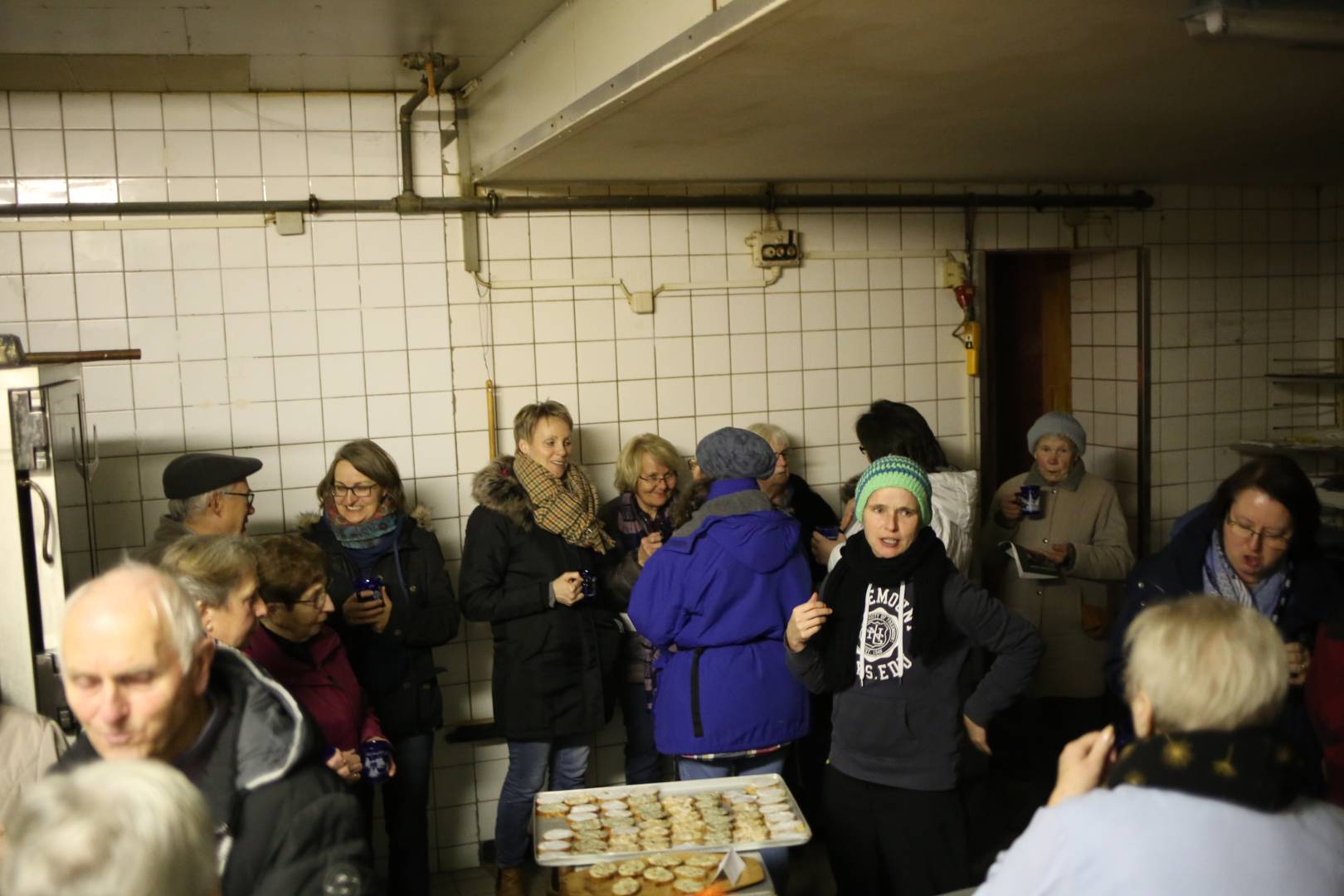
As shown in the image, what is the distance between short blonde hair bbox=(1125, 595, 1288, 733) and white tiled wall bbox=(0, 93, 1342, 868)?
9.52ft

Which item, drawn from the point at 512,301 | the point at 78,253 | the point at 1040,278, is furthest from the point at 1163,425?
the point at 78,253

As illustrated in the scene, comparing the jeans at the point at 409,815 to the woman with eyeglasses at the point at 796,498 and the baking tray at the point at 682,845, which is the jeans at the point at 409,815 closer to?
the baking tray at the point at 682,845

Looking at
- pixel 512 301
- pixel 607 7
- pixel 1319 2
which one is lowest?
pixel 512 301

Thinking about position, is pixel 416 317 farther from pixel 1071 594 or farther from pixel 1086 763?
pixel 1086 763

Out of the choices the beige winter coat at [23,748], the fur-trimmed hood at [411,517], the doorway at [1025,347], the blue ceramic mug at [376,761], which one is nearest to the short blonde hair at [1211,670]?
the blue ceramic mug at [376,761]

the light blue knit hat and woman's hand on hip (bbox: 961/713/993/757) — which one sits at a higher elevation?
the light blue knit hat

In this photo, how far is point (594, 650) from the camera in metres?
3.80

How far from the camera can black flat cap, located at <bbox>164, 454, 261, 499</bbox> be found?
131 inches

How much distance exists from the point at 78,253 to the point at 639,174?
186 cm

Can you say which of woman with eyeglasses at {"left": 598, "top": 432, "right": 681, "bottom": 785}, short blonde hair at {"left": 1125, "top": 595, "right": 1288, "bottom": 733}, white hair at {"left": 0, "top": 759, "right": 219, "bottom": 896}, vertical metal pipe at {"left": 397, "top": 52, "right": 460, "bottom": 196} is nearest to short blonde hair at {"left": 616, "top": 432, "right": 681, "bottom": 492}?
woman with eyeglasses at {"left": 598, "top": 432, "right": 681, "bottom": 785}

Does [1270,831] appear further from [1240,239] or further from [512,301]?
[1240,239]

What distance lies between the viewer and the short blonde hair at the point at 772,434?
427 cm

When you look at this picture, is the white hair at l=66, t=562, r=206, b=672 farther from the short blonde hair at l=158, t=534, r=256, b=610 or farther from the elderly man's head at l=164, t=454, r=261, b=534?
the elderly man's head at l=164, t=454, r=261, b=534

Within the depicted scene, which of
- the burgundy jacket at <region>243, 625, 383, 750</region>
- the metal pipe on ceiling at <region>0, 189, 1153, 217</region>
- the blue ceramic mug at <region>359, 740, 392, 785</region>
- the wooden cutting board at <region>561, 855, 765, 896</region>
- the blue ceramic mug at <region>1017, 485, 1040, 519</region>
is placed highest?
the metal pipe on ceiling at <region>0, 189, 1153, 217</region>
